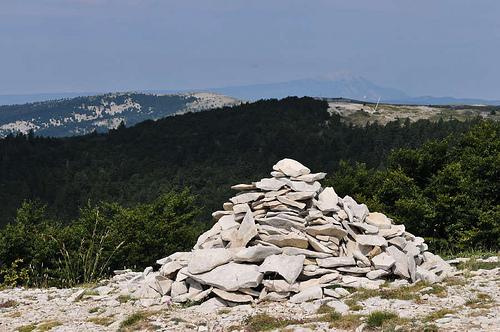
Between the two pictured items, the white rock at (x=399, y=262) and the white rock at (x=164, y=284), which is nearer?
the white rock at (x=399, y=262)

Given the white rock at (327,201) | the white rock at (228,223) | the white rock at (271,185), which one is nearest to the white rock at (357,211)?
the white rock at (327,201)

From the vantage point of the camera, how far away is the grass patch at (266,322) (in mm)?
8589

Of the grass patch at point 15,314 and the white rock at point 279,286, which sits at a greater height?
the white rock at point 279,286

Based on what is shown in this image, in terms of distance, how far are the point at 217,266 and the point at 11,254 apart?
64.5 feet

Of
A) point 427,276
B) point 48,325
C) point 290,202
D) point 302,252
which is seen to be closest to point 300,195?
point 290,202

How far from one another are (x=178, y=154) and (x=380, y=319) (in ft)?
530

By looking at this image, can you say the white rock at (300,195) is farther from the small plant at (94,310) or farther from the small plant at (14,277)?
the small plant at (14,277)

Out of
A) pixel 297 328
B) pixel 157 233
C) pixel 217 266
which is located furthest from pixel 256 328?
pixel 157 233

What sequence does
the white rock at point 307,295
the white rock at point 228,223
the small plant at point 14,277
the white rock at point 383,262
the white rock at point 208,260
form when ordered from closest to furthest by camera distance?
the white rock at point 307,295 < the white rock at point 208,260 < the white rock at point 383,262 < the white rock at point 228,223 < the small plant at point 14,277

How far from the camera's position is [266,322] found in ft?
29.1

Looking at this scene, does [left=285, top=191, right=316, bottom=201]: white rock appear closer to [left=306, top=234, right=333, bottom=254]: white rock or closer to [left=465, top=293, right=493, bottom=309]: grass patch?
[left=306, top=234, right=333, bottom=254]: white rock

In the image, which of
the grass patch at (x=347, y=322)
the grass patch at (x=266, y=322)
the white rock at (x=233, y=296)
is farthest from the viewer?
the white rock at (x=233, y=296)

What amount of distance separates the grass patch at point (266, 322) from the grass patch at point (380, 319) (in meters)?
1.58

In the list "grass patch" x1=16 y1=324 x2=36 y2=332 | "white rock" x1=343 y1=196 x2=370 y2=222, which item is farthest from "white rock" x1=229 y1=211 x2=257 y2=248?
"grass patch" x1=16 y1=324 x2=36 y2=332
